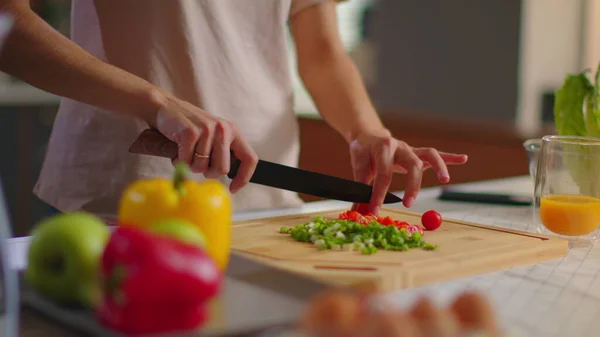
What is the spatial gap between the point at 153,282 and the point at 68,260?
116mm

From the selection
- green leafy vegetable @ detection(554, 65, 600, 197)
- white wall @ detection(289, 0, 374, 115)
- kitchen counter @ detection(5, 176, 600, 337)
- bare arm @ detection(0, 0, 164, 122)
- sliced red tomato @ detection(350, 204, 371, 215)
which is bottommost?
kitchen counter @ detection(5, 176, 600, 337)

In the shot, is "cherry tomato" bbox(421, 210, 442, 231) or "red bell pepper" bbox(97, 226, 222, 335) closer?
"red bell pepper" bbox(97, 226, 222, 335)

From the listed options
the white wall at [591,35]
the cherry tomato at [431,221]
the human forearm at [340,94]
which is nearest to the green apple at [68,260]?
the cherry tomato at [431,221]

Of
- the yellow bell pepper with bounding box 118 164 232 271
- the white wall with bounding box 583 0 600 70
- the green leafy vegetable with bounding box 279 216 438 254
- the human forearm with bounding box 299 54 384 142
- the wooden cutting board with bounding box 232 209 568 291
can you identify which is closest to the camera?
the yellow bell pepper with bounding box 118 164 232 271

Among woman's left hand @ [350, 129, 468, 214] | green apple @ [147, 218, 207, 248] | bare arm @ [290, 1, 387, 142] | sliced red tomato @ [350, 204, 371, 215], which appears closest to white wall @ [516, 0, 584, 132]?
bare arm @ [290, 1, 387, 142]

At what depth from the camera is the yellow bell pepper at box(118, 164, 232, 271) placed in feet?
2.73

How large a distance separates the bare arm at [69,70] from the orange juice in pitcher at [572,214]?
Result: 744mm

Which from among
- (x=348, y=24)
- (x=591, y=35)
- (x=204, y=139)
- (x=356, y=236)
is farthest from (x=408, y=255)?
(x=348, y=24)

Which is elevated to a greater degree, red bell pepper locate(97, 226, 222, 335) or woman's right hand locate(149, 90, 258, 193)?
woman's right hand locate(149, 90, 258, 193)

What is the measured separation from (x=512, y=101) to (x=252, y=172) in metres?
2.99

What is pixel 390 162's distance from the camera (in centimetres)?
156

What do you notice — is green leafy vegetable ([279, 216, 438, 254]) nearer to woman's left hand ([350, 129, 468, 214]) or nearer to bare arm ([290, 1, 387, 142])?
woman's left hand ([350, 129, 468, 214])

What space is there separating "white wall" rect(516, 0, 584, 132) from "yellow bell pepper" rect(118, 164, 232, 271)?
128 inches

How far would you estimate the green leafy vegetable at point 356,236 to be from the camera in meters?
1.19
